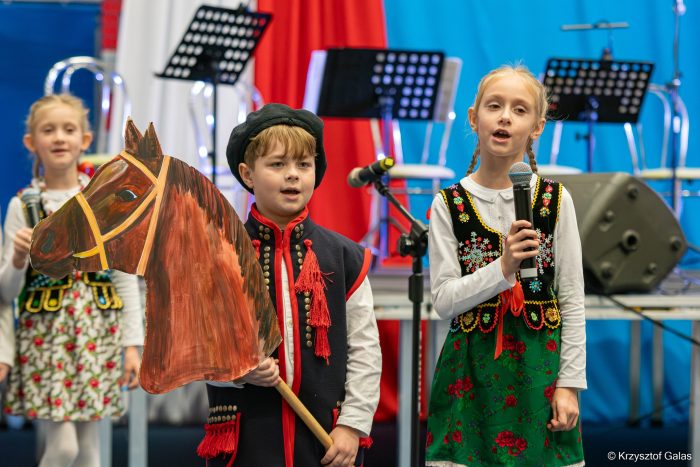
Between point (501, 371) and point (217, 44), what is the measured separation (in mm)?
2868

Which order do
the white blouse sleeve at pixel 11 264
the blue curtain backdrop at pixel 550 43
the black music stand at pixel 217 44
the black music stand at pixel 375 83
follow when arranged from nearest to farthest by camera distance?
the white blouse sleeve at pixel 11 264 < the black music stand at pixel 217 44 < the black music stand at pixel 375 83 < the blue curtain backdrop at pixel 550 43

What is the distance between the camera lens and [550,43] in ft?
19.1

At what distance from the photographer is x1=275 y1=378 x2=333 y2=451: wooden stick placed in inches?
72.9

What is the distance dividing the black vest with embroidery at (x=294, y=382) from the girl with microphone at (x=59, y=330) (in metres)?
0.99

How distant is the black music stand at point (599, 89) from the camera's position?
4980mm

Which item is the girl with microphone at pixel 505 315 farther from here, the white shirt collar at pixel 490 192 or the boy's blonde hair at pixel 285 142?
the boy's blonde hair at pixel 285 142

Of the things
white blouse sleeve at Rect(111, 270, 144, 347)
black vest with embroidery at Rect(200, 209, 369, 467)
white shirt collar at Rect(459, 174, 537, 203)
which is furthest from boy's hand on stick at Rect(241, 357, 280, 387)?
white blouse sleeve at Rect(111, 270, 144, 347)

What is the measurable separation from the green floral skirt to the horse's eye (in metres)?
0.87

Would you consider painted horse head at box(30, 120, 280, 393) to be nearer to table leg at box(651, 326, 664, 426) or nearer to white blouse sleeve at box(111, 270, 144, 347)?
white blouse sleeve at box(111, 270, 144, 347)

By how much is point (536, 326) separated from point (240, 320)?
2.40 ft

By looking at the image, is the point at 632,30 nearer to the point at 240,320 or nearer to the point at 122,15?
the point at 122,15

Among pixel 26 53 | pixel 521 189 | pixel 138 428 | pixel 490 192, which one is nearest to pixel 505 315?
pixel 490 192

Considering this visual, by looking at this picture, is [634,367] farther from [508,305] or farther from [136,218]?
[136,218]

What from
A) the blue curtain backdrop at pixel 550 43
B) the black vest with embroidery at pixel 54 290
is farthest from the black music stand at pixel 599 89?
the black vest with embroidery at pixel 54 290
